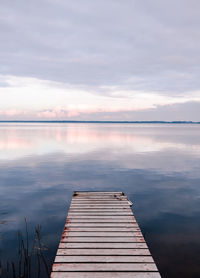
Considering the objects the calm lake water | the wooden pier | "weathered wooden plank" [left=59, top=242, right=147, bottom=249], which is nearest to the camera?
the wooden pier

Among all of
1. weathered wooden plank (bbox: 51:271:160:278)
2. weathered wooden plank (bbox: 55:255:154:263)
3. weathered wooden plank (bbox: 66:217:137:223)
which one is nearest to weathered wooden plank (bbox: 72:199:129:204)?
weathered wooden plank (bbox: 66:217:137:223)

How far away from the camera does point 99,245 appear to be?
21.9 ft

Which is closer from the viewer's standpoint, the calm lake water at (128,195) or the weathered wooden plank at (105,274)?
the weathered wooden plank at (105,274)

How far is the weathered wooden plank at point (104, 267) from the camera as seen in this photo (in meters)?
5.60

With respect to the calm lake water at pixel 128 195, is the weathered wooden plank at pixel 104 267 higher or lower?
higher

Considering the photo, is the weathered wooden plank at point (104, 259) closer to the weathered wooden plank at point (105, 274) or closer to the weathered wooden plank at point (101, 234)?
the weathered wooden plank at point (105, 274)

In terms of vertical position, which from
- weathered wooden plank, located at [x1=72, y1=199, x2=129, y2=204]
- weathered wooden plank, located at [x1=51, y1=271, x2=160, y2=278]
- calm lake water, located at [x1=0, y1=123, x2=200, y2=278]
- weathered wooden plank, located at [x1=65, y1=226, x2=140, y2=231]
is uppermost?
weathered wooden plank, located at [x1=65, y1=226, x2=140, y2=231]

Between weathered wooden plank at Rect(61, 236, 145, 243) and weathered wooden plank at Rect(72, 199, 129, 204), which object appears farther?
weathered wooden plank at Rect(72, 199, 129, 204)

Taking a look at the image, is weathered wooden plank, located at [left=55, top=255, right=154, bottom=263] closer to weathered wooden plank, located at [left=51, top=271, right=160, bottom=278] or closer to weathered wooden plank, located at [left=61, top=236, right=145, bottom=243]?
weathered wooden plank, located at [left=51, top=271, right=160, bottom=278]

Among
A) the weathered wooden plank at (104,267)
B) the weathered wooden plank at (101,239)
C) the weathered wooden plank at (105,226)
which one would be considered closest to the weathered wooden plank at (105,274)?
the weathered wooden plank at (104,267)

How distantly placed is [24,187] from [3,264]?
9047mm

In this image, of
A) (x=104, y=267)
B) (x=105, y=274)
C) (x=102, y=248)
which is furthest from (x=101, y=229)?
(x=105, y=274)

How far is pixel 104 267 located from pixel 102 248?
2.74ft

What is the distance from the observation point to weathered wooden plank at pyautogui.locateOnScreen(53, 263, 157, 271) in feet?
18.4
